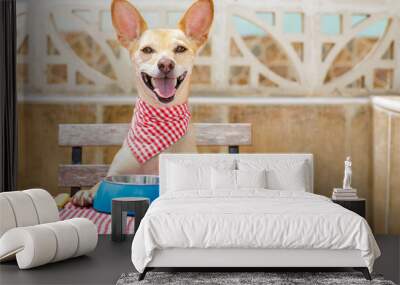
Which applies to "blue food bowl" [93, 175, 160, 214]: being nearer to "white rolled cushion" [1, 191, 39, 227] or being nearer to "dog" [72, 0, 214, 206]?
"dog" [72, 0, 214, 206]

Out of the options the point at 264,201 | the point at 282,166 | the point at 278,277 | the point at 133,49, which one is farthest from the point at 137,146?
the point at 278,277

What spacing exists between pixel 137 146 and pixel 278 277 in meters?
2.41

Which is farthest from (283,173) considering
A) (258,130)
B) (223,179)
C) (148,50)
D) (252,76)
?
(148,50)

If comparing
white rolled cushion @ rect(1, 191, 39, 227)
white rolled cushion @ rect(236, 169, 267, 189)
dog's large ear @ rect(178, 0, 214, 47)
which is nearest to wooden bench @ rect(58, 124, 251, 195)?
dog's large ear @ rect(178, 0, 214, 47)

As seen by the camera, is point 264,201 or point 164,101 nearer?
point 264,201

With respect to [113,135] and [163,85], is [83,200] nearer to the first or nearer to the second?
[113,135]

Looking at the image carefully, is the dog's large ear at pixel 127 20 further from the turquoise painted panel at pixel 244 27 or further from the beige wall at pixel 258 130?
the turquoise painted panel at pixel 244 27

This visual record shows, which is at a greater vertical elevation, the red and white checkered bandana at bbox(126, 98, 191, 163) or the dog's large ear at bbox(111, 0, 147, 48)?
the dog's large ear at bbox(111, 0, 147, 48)

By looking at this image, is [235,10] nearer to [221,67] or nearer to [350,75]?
[221,67]

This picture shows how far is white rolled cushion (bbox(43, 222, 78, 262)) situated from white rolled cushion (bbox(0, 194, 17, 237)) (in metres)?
0.23

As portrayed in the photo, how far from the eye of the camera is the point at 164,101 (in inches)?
236

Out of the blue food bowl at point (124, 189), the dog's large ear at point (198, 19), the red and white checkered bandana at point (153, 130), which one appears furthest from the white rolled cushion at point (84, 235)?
the dog's large ear at point (198, 19)

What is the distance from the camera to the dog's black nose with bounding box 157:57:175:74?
19.3 ft

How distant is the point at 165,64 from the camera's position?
5887 millimetres
